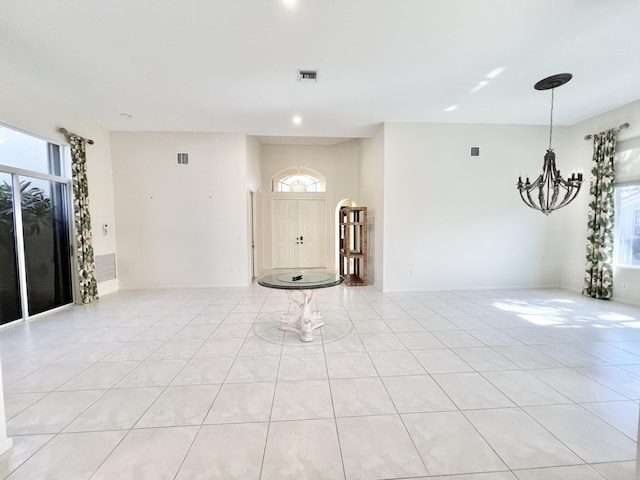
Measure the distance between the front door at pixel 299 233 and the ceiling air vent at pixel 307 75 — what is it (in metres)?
4.75

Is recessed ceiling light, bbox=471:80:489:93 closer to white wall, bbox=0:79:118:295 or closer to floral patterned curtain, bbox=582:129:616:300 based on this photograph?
floral patterned curtain, bbox=582:129:616:300

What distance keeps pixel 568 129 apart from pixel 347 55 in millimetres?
5328

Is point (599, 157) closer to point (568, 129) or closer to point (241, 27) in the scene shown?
point (568, 129)

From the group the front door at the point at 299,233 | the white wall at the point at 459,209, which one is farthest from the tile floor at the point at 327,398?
the front door at the point at 299,233

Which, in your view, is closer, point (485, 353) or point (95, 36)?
point (95, 36)

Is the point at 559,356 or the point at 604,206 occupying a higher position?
the point at 604,206

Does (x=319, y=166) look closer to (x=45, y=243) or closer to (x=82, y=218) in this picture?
(x=82, y=218)

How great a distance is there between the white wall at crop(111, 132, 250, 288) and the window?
683 cm

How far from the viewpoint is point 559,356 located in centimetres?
284

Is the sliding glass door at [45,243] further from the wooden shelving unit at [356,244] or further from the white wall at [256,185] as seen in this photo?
the wooden shelving unit at [356,244]

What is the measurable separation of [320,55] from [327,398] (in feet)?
11.4

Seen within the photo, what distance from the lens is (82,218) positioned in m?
4.80

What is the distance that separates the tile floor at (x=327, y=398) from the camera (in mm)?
1590

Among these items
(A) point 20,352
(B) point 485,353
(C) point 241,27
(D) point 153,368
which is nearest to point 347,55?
(C) point 241,27
